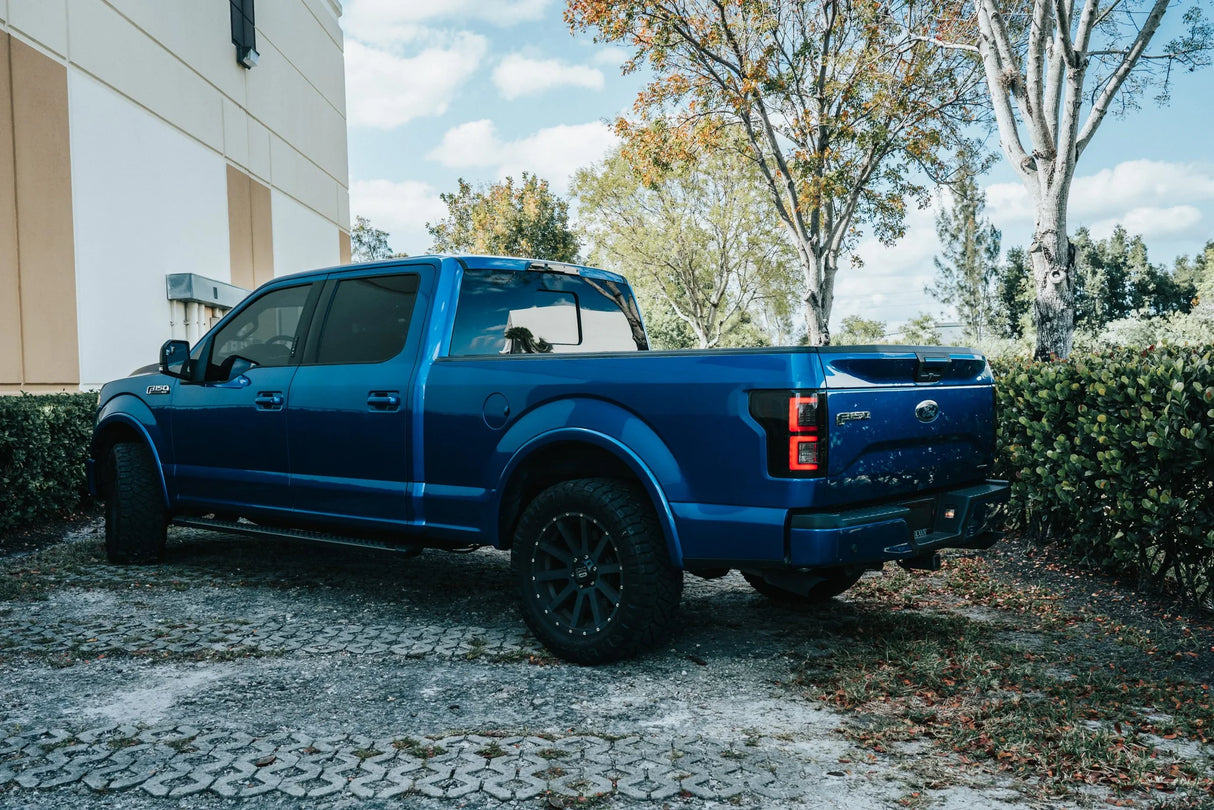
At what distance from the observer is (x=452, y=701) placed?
159 inches

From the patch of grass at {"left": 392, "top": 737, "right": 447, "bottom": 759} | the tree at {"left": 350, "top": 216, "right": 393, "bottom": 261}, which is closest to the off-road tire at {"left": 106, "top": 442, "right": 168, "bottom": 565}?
the patch of grass at {"left": 392, "top": 737, "right": 447, "bottom": 759}

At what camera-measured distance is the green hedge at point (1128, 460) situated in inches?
202

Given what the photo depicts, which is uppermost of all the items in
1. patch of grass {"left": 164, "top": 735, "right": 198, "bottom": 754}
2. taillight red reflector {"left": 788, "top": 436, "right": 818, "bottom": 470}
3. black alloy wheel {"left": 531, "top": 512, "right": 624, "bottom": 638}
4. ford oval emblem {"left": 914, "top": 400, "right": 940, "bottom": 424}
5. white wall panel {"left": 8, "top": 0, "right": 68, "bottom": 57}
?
white wall panel {"left": 8, "top": 0, "right": 68, "bottom": 57}

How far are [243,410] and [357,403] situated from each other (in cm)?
111

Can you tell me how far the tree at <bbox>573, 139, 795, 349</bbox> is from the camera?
33.9 m

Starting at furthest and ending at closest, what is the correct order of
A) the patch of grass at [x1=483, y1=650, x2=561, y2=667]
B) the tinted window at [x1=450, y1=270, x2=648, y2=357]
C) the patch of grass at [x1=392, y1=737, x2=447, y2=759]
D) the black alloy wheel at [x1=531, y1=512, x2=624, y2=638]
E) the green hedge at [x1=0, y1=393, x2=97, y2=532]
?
1. the green hedge at [x1=0, y1=393, x2=97, y2=532]
2. the tinted window at [x1=450, y1=270, x2=648, y2=357]
3. the patch of grass at [x1=483, y1=650, x2=561, y2=667]
4. the black alloy wheel at [x1=531, y1=512, x2=624, y2=638]
5. the patch of grass at [x1=392, y1=737, x2=447, y2=759]

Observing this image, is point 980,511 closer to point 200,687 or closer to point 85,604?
point 200,687

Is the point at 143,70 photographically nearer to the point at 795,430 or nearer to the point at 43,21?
the point at 43,21

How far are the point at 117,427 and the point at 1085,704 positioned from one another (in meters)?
6.41

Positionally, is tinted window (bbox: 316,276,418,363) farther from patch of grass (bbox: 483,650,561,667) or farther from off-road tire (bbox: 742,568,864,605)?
off-road tire (bbox: 742,568,864,605)

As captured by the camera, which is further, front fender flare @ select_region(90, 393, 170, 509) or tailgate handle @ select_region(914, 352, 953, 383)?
front fender flare @ select_region(90, 393, 170, 509)

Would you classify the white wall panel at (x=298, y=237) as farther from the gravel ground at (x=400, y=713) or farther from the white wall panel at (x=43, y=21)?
the gravel ground at (x=400, y=713)

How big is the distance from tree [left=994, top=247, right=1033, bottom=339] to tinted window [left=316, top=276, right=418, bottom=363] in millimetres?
60512

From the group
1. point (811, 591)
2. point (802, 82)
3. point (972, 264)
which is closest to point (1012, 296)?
point (972, 264)
